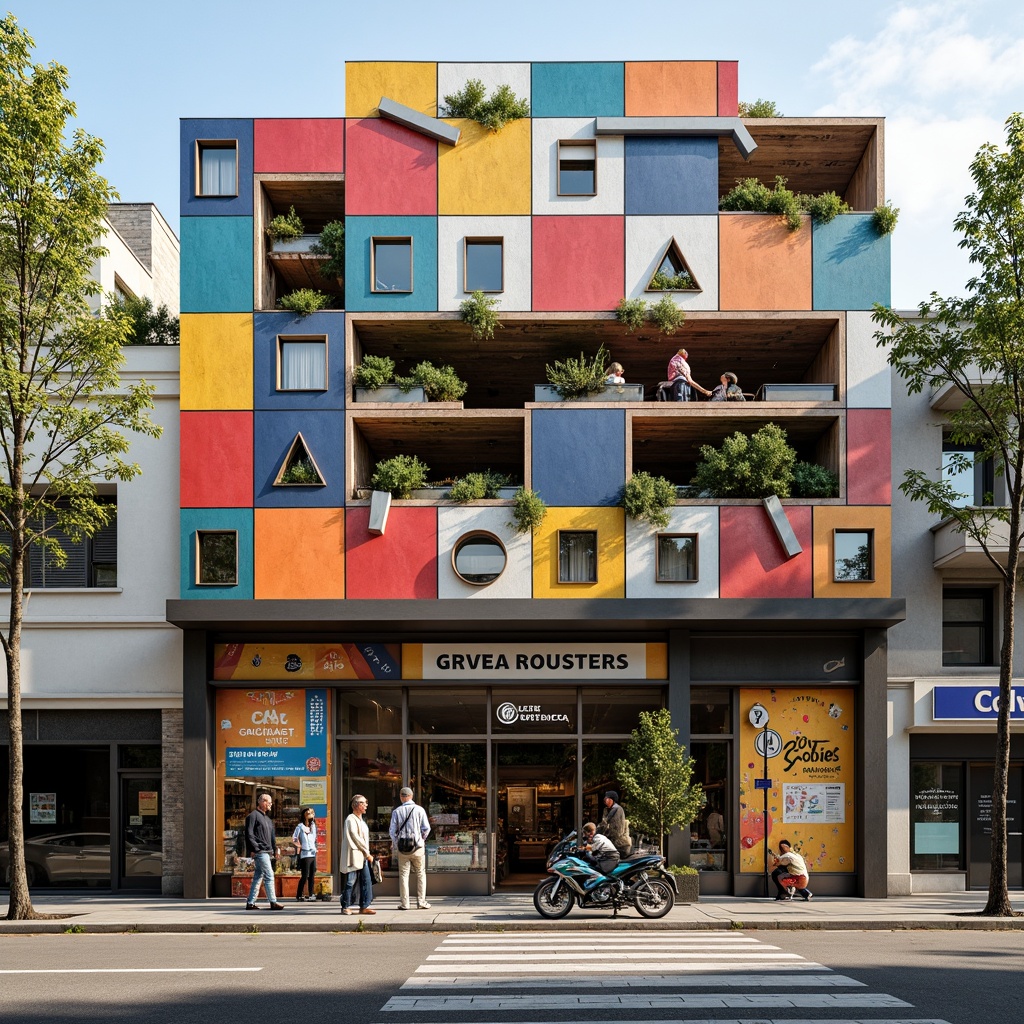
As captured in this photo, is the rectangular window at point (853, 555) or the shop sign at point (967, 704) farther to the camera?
the shop sign at point (967, 704)

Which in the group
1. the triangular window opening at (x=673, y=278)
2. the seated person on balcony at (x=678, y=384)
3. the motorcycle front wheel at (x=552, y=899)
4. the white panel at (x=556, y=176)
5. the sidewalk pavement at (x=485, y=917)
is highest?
the white panel at (x=556, y=176)

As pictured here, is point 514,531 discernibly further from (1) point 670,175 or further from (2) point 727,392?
(1) point 670,175

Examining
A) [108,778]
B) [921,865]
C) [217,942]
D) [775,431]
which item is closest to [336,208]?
[775,431]

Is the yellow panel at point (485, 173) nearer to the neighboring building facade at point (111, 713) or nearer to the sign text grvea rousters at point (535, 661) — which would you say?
the neighboring building facade at point (111, 713)

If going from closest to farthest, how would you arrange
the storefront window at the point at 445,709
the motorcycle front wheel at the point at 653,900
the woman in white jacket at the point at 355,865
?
the motorcycle front wheel at the point at 653,900, the woman in white jacket at the point at 355,865, the storefront window at the point at 445,709

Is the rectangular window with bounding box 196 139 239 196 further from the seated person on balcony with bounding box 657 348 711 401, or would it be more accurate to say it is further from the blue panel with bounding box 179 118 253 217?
the seated person on balcony with bounding box 657 348 711 401

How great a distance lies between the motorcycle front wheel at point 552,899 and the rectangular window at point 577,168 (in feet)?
42.8

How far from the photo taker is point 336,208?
22.2 meters

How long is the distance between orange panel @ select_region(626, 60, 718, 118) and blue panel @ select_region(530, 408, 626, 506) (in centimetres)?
615

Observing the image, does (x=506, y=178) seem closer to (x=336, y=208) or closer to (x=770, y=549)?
(x=336, y=208)

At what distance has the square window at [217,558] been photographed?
19.9 metres

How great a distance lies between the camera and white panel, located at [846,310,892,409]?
20453mm

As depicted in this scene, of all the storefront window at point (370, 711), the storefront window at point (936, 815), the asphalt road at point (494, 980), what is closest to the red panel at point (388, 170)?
the storefront window at point (370, 711)

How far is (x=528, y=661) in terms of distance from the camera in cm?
2020
